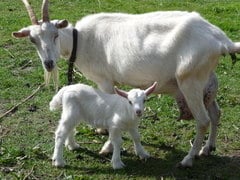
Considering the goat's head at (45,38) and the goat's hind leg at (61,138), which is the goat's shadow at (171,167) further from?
the goat's head at (45,38)

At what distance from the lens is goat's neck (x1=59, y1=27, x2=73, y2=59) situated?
21.2ft

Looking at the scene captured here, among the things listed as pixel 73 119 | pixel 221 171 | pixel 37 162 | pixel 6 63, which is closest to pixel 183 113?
pixel 221 171

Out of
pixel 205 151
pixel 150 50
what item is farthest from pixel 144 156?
pixel 150 50

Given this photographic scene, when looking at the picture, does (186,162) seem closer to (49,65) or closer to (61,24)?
(49,65)

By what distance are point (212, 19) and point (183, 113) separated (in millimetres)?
5393

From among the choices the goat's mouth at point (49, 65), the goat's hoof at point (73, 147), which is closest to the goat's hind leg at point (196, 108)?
the goat's hoof at point (73, 147)

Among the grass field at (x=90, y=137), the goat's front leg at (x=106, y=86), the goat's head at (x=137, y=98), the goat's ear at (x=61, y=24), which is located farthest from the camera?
the goat's front leg at (x=106, y=86)

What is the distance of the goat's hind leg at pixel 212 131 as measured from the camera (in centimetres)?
627

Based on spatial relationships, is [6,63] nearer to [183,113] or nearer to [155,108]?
[155,108]

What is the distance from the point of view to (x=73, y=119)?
5812 millimetres

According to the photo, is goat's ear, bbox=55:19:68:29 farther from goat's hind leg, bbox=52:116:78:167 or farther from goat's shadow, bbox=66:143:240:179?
goat's shadow, bbox=66:143:240:179

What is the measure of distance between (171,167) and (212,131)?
25.6 inches

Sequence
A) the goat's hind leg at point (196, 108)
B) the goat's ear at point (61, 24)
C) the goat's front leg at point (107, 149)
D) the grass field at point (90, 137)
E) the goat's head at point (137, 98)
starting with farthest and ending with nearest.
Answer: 1. the goat's front leg at point (107, 149)
2. the goat's ear at point (61, 24)
3. the grass field at point (90, 137)
4. the goat's hind leg at point (196, 108)
5. the goat's head at point (137, 98)

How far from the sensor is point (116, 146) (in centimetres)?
579
